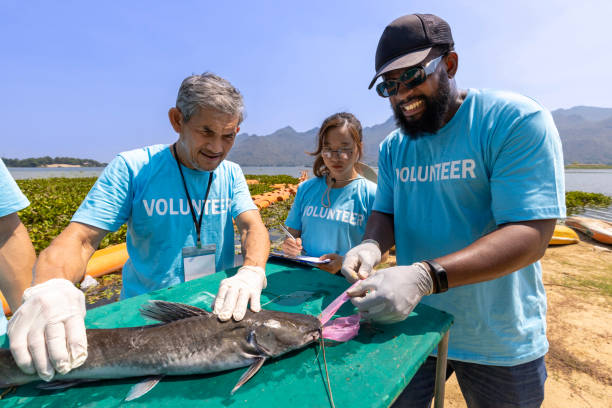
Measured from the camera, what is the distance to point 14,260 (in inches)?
74.4

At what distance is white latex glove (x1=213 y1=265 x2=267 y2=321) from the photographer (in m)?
1.65

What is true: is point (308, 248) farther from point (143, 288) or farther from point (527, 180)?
point (527, 180)

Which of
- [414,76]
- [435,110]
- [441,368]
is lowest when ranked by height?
[441,368]

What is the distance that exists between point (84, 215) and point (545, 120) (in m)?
3.11

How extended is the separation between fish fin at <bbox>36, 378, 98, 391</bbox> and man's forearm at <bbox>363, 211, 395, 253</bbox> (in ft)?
6.44

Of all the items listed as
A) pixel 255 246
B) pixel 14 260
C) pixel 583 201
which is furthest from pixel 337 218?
pixel 583 201

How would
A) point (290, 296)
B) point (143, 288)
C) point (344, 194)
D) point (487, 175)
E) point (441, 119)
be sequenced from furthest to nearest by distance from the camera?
point (344, 194) < point (143, 288) < point (290, 296) < point (441, 119) < point (487, 175)

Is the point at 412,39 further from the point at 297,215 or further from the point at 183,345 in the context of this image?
the point at 297,215

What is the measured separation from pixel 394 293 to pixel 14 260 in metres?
2.40

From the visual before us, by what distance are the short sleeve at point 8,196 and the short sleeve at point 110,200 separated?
1.11 feet

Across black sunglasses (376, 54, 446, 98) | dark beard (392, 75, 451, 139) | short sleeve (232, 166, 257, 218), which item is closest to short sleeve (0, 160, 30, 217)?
short sleeve (232, 166, 257, 218)

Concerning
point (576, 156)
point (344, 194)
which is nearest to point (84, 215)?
point (344, 194)

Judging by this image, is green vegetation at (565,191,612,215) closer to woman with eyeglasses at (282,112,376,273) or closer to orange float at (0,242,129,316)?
woman with eyeglasses at (282,112,376,273)

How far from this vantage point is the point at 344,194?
Answer: 11.2ft
